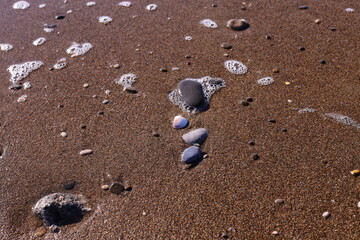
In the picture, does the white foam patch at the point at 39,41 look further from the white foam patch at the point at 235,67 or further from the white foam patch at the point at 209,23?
the white foam patch at the point at 235,67

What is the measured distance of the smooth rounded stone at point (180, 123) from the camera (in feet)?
10.5

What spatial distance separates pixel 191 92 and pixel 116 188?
1.14 m

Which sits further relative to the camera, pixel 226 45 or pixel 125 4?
pixel 125 4

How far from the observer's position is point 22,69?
4.02m

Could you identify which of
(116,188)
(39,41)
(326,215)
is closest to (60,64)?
(39,41)

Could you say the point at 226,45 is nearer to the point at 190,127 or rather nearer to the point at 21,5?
the point at 190,127

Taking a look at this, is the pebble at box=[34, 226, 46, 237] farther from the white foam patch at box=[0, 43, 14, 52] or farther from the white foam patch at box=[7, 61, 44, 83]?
the white foam patch at box=[0, 43, 14, 52]

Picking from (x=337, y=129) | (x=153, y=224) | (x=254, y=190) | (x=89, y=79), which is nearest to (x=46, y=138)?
(x=89, y=79)

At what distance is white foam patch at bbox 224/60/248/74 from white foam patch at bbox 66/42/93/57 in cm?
153

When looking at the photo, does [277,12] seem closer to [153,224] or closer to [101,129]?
[101,129]

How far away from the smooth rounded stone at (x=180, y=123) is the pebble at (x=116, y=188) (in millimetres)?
708

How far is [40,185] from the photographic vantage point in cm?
285

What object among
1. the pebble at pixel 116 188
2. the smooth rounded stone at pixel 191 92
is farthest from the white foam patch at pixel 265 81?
the pebble at pixel 116 188

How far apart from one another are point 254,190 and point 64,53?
2632 mm
